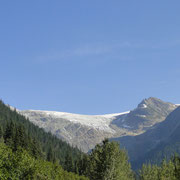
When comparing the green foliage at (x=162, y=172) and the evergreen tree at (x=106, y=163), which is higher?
the evergreen tree at (x=106, y=163)

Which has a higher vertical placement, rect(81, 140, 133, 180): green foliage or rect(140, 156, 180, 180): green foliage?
rect(81, 140, 133, 180): green foliage

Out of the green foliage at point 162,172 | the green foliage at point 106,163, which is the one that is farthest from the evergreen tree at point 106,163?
the green foliage at point 162,172

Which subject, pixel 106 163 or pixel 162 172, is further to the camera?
pixel 162 172

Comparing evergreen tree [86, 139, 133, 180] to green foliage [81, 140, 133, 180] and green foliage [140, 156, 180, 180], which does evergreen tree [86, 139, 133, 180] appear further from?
green foliage [140, 156, 180, 180]

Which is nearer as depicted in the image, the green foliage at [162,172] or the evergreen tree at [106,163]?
the evergreen tree at [106,163]

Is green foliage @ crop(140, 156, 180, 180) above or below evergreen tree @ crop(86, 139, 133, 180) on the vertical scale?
below

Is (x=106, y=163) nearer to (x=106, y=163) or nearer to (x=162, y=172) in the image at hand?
(x=106, y=163)

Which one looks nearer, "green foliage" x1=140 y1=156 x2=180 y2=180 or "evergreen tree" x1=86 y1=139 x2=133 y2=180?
"evergreen tree" x1=86 y1=139 x2=133 y2=180

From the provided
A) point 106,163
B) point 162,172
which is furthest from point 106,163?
point 162,172

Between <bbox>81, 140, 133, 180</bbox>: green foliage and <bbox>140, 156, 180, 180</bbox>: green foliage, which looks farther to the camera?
<bbox>140, 156, 180, 180</bbox>: green foliage

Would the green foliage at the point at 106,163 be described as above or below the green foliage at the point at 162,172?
above

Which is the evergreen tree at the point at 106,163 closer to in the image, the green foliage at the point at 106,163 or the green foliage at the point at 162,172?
the green foliage at the point at 106,163

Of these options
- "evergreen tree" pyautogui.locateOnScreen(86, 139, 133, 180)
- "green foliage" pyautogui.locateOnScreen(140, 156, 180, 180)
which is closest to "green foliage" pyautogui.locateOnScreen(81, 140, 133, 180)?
"evergreen tree" pyautogui.locateOnScreen(86, 139, 133, 180)

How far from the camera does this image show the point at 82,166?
17838 centimetres
